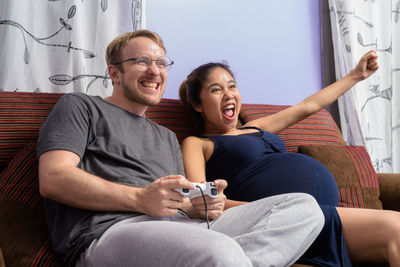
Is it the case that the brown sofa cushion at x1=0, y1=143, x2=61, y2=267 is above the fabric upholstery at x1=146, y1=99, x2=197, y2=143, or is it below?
below

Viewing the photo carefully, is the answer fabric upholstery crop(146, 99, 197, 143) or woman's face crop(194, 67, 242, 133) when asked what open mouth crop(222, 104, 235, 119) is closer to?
woman's face crop(194, 67, 242, 133)

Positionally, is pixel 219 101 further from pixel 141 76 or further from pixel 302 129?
pixel 302 129

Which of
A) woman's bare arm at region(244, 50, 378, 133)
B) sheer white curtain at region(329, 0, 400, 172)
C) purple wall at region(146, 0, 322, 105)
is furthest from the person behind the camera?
sheer white curtain at region(329, 0, 400, 172)

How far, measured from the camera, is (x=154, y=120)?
1.61m

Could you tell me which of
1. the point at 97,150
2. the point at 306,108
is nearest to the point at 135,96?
the point at 97,150

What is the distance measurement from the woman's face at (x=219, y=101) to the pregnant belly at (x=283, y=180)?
0.26m

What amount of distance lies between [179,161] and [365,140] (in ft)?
5.42

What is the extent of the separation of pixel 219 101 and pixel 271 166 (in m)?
0.38

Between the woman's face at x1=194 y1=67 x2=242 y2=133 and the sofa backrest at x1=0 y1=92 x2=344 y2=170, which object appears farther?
the woman's face at x1=194 y1=67 x2=242 y2=133

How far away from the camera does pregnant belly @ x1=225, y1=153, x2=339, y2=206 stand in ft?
4.60

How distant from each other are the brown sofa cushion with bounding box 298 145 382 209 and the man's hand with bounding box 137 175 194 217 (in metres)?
0.94

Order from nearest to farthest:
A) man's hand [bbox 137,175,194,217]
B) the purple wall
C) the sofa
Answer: man's hand [bbox 137,175,194,217], the sofa, the purple wall

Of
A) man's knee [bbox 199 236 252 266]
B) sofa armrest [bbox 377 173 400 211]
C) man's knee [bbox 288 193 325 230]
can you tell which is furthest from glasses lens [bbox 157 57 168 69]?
sofa armrest [bbox 377 173 400 211]

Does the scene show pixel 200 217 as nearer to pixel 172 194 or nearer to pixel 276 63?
pixel 172 194
